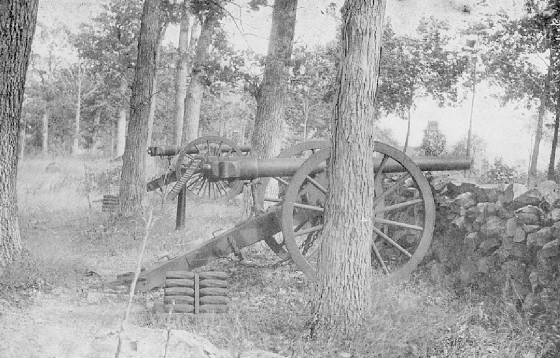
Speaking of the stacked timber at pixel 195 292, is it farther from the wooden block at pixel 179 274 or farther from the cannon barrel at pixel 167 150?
the cannon barrel at pixel 167 150

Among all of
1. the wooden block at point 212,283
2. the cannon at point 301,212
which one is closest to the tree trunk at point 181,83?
the cannon at point 301,212

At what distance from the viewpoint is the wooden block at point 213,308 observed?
4.68 meters

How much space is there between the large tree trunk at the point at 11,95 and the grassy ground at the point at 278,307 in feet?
1.10

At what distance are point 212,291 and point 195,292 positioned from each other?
0.15 metres

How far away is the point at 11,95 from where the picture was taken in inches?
218

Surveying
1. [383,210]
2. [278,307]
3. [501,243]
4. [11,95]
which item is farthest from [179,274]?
[501,243]

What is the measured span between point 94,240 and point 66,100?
32479 mm

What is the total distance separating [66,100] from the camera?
37.8 meters

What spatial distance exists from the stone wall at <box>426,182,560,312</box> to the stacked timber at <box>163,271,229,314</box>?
95.7 inches

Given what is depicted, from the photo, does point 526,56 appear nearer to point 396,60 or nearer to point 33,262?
point 396,60

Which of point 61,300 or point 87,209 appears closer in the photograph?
point 61,300

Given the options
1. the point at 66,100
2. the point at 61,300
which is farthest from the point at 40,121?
the point at 61,300

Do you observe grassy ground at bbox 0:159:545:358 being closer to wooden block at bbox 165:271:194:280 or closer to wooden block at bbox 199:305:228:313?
wooden block at bbox 199:305:228:313

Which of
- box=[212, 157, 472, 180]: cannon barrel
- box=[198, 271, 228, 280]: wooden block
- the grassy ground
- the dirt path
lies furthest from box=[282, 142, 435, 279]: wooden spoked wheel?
the dirt path
